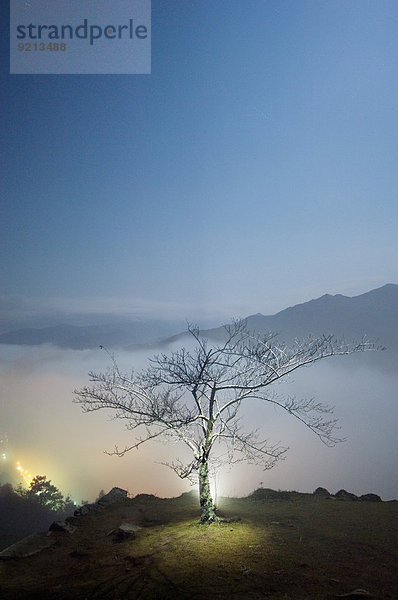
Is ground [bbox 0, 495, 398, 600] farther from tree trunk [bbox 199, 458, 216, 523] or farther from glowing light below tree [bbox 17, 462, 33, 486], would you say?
glowing light below tree [bbox 17, 462, 33, 486]

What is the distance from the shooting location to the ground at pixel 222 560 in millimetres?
6590

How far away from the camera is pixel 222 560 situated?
7793 mm

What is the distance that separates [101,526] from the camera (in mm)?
11797

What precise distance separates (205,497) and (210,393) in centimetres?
328

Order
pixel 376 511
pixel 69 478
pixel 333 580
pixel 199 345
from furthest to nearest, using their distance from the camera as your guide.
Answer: pixel 69 478, pixel 376 511, pixel 199 345, pixel 333 580

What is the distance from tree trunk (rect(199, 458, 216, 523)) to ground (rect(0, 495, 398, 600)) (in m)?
0.28

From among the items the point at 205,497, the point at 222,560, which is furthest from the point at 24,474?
the point at 222,560

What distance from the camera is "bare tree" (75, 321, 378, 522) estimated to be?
11.0m

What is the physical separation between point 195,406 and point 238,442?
6.64ft

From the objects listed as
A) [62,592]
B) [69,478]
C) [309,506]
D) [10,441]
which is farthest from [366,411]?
[62,592]

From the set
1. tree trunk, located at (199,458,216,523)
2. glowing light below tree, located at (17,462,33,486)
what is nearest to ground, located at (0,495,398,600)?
tree trunk, located at (199,458,216,523)

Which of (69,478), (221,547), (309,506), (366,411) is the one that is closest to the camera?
(221,547)

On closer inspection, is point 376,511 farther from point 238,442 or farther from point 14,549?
point 14,549

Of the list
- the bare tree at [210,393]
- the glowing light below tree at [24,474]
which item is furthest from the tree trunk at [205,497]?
the glowing light below tree at [24,474]
